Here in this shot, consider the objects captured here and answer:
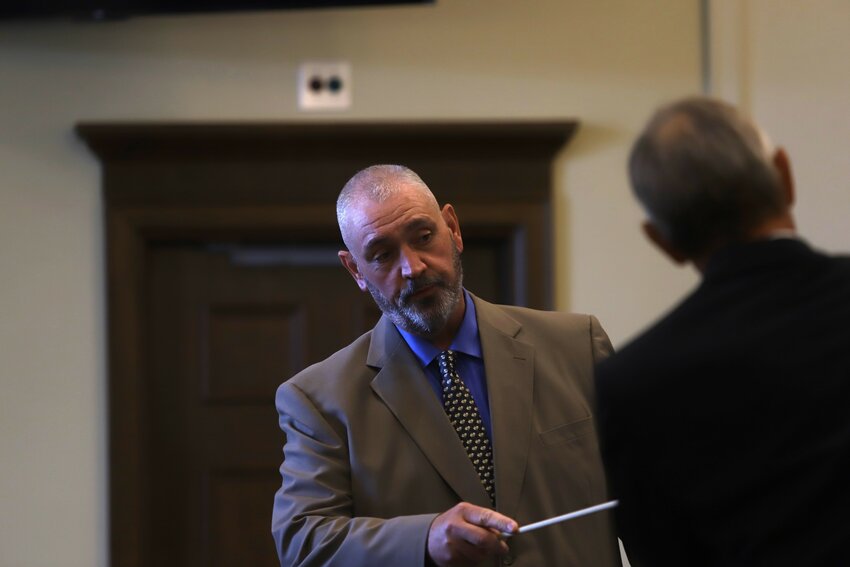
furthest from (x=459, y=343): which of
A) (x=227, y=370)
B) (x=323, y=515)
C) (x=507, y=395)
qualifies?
(x=227, y=370)

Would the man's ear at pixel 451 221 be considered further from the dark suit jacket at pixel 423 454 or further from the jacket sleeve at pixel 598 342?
the jacket sleeve at pixel 598 342

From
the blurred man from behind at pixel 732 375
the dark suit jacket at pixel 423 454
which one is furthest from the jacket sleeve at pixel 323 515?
the blurred man from behind at pixel 732 375

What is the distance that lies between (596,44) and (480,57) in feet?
1.29

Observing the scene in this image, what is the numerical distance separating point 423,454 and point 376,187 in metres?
0.52

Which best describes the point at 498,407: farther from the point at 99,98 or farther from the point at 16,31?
the point at 16,31

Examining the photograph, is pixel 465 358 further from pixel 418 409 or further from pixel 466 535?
pixel 466 535

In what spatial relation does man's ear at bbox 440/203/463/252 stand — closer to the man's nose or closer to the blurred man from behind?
the man's nose

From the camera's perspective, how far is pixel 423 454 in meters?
2.11

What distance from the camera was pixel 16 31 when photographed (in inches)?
162

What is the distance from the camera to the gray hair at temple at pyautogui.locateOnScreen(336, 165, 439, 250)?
2.28m

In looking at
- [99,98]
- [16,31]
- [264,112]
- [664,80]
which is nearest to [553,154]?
[664,80]

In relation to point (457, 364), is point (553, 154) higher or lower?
higher

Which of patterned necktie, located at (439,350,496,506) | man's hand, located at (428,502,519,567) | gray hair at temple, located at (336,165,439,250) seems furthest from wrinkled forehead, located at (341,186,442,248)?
man's hand, located at (428,502,519,567)

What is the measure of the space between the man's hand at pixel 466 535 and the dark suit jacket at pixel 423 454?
0.05 metres
